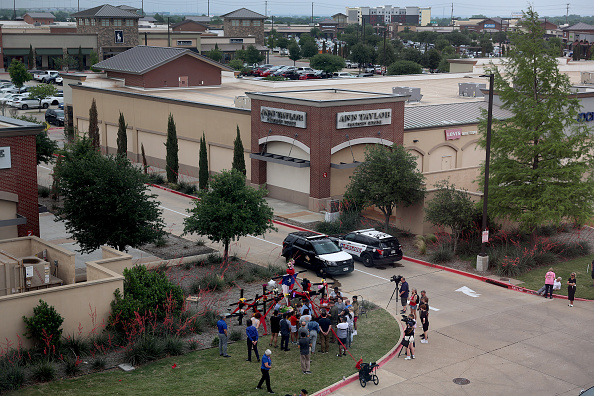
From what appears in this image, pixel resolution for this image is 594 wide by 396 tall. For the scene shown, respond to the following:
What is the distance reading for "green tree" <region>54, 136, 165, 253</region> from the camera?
27.4 meters

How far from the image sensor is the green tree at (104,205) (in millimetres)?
27438

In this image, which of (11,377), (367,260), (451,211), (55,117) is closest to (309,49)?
(55,117)

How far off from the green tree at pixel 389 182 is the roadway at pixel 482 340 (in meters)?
3.95

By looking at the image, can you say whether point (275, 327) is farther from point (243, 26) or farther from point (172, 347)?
point (243, 26)

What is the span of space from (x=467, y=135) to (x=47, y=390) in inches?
1346

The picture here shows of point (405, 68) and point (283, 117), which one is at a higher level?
point (405, 68)

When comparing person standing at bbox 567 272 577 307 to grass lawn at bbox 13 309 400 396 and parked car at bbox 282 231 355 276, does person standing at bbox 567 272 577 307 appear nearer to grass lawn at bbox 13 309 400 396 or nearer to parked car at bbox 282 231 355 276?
grass lawn at bbox 13 309 400 396

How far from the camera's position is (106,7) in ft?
378

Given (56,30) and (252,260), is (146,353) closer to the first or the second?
(252,260)

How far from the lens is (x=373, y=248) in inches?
1191

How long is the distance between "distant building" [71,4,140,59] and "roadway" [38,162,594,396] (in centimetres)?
9004

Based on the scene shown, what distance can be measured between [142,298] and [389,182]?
1523cm

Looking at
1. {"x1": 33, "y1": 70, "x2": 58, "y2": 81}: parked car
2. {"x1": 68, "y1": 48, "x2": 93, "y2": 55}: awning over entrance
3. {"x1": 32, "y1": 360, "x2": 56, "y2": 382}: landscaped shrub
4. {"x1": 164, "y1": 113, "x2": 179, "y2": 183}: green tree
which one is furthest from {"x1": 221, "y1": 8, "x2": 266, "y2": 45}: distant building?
{"x1": 32, "y1": 360, "x2": 56, "y2": 382}: landscaped shrub

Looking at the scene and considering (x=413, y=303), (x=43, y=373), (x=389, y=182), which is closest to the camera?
(x=43, y=373)
